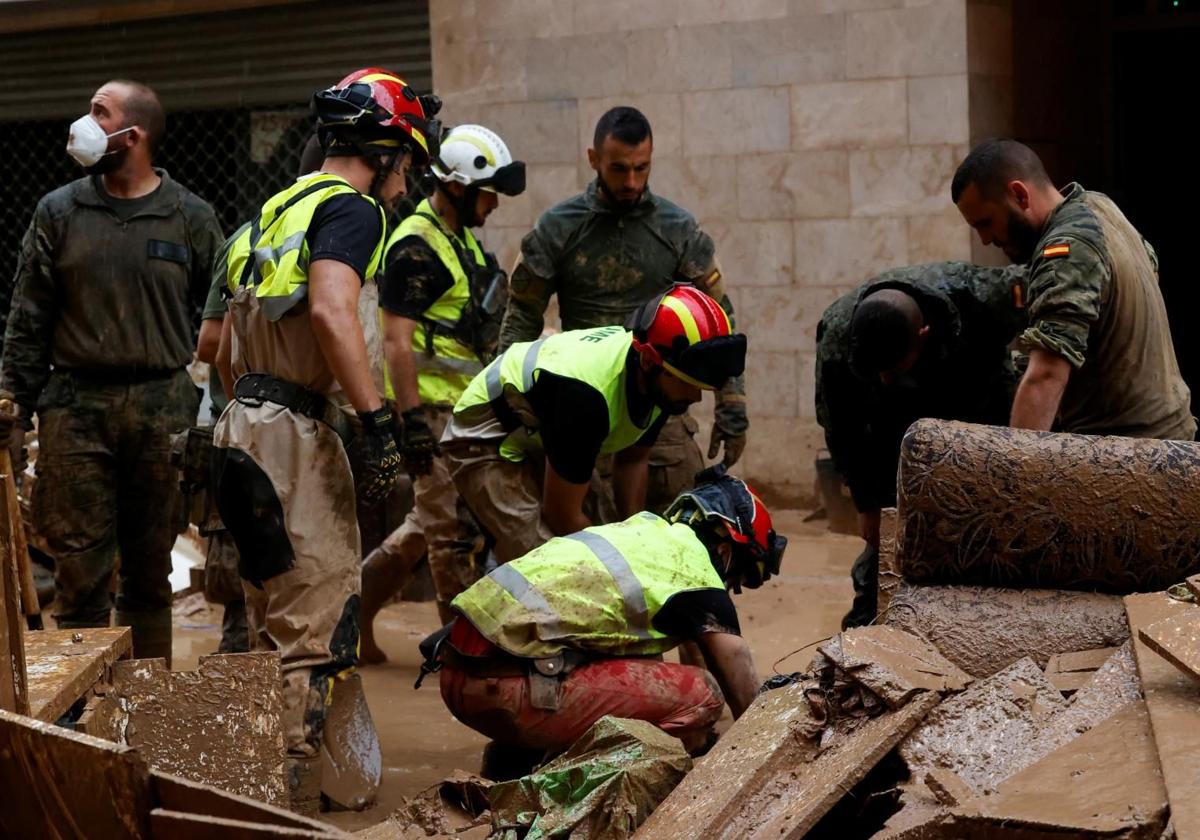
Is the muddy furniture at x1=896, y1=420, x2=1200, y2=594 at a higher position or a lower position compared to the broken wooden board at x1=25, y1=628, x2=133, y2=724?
higher

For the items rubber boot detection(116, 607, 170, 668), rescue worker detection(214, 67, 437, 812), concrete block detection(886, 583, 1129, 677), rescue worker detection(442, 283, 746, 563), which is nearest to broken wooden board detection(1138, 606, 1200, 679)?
concrete block detection(886, 583, 1129, 677)

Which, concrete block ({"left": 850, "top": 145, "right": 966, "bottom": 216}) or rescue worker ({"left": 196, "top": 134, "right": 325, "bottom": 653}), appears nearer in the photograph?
rescue worker ({"left": 196, "top": 134, "right": 325, "bottom": 653})

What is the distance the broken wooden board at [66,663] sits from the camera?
337cm

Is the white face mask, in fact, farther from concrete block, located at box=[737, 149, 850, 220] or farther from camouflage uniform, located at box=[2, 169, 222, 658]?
concrete block, located at box=[737, 149, 850, 220]

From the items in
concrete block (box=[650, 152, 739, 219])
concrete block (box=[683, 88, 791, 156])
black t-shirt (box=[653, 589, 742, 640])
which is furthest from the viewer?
concrete block (box=[650, 152, 739, 219])

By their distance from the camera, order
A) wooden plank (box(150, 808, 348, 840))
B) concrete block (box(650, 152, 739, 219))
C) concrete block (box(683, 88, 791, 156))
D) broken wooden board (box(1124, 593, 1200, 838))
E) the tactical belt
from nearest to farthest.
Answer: wooden plank (box(150, 808, 348, 840)) → broken wooden board (box(1124, 593, 1200, 838)) → the tactical belt → concrete block (box(683, 88, 791, 156)) → concrete block (box(650, 152, 739, 219))

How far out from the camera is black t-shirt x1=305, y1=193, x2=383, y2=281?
4.43 metres

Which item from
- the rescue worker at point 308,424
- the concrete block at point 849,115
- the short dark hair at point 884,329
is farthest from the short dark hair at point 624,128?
the concrete block at point 849,115

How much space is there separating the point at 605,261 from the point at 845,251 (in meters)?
2.31

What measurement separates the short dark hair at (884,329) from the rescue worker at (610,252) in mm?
1261

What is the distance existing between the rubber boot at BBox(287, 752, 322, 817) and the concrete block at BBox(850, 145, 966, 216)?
14.6ft

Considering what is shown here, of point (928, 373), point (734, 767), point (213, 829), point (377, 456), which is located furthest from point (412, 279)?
point (213, 829)

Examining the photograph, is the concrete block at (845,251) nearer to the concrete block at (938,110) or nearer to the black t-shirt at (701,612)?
the concrete block at (938,110)

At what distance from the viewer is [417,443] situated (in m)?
5.13
